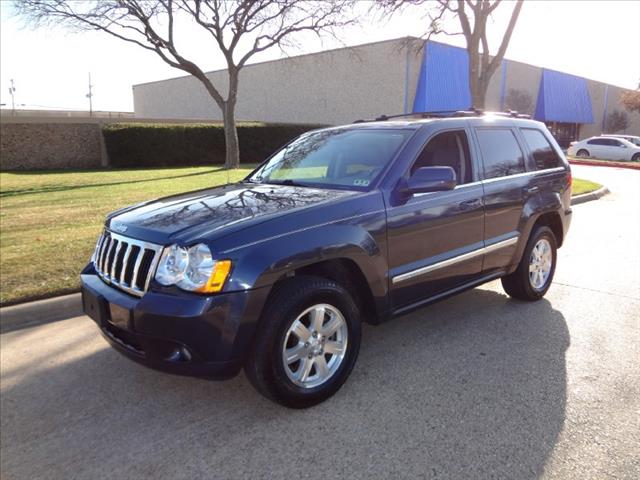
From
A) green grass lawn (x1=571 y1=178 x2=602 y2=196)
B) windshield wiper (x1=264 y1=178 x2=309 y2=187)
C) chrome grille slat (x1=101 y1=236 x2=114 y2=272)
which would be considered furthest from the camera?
green grass lawn (x1=571 y1=178 x2=602 y2=196)

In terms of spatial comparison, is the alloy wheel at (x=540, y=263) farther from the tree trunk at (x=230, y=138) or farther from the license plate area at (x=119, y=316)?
the tree trunk at (x=230, y=138)

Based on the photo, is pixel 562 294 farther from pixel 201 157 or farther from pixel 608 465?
pixel 201 157

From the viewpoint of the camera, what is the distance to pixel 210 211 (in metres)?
3.29

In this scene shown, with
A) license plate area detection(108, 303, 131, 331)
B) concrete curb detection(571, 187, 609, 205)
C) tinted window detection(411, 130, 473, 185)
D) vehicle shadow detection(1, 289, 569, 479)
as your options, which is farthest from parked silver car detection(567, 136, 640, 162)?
license plate area detection(108, 303, 131, 331)

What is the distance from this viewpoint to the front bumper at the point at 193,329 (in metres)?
2.72

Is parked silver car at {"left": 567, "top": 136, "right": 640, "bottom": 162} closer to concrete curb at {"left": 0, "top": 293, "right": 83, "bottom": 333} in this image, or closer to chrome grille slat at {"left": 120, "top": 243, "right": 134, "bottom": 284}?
concrete curb at {"left": 0, "top": 293, "right": 83, "bottom": 333}

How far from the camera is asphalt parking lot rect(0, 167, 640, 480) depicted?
2650 mm

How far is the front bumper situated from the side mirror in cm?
140

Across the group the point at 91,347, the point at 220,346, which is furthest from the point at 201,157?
the point at 220,346

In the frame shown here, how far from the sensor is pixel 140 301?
2.85m

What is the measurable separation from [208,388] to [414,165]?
88.7 inches

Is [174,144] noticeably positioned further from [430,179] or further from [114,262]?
[430,179]

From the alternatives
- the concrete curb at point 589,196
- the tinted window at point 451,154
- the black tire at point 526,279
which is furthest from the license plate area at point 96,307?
the concrete curb at point 589,196

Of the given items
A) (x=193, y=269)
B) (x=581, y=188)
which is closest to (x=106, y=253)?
(x=193, y=269)
